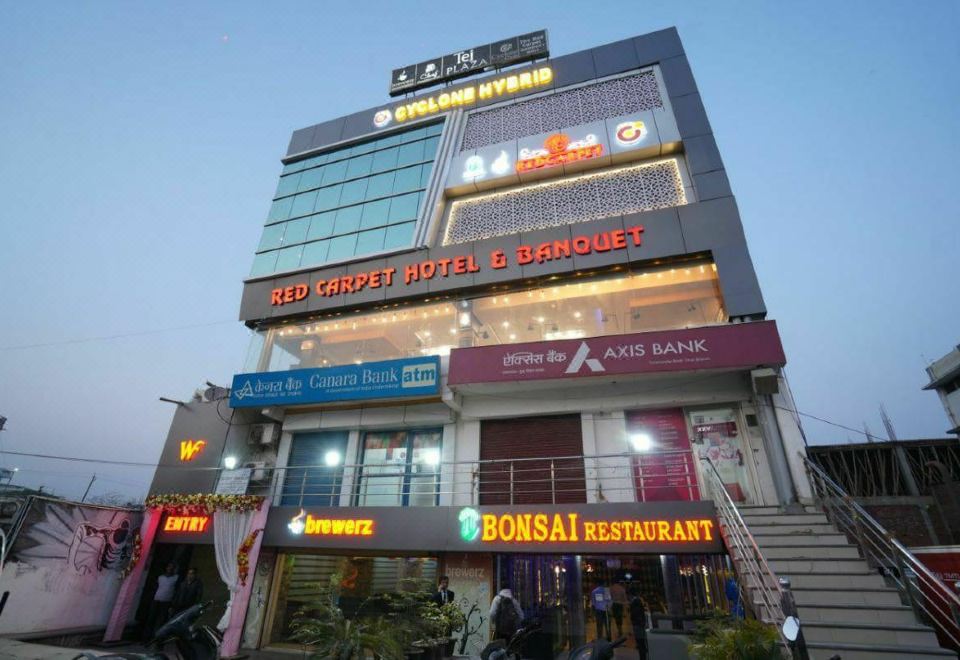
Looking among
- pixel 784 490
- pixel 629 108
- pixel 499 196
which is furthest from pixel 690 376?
pixel 629 108

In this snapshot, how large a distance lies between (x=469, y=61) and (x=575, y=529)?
71.7 feet

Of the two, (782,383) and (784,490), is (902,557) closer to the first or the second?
(784,490)

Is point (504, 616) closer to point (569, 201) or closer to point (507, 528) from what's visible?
point (507, 528)

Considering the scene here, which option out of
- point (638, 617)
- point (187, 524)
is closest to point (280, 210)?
point (187, 524)

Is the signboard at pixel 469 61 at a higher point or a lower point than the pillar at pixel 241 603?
higher

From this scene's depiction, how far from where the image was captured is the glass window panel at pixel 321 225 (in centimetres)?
1878

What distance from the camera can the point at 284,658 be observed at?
11297mm

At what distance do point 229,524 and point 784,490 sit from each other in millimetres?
13837

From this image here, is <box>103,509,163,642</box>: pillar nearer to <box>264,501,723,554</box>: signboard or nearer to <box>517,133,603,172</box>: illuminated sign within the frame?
<box>264,501,723,554</box>: signboard

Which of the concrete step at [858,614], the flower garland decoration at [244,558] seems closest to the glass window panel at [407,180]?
the flower garland decoration at [244,558]

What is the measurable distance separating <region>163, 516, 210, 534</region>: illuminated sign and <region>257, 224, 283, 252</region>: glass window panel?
10623 mm

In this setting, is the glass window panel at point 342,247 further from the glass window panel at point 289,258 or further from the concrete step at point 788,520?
the concrete step at point 788,520

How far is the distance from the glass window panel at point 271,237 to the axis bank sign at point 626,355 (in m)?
10.8

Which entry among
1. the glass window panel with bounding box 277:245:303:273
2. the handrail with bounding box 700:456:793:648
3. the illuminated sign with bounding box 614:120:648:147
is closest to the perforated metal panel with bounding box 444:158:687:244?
the illuminated sign with bounding box 614:120:648:147
